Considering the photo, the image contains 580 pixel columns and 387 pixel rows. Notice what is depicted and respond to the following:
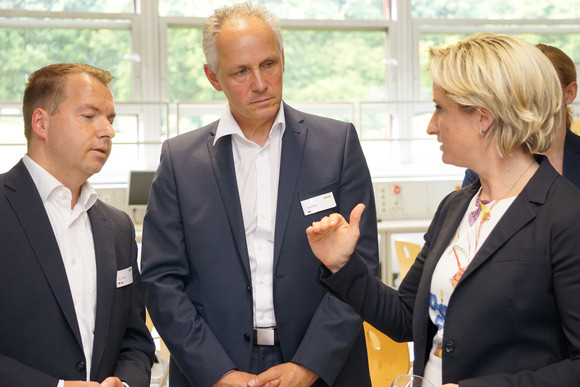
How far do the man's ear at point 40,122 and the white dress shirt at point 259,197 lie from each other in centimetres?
51

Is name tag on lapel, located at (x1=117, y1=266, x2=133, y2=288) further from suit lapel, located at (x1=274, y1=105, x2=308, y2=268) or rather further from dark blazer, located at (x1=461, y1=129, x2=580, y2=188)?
dark blazer, located at (x1=461, y1=129, x2=580, y2=188)

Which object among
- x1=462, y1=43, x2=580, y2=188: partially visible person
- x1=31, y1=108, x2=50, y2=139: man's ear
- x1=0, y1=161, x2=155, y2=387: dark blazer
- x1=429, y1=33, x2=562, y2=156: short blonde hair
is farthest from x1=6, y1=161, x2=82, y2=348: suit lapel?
x1=462, y1=43, x2=580, y2=188: partially visible person

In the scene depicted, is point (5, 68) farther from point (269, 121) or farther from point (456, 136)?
point (456, 136)

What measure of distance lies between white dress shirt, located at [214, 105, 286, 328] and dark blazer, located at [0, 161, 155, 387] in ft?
1.38

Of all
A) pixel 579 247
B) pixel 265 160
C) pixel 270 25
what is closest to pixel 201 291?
pixel 265 160

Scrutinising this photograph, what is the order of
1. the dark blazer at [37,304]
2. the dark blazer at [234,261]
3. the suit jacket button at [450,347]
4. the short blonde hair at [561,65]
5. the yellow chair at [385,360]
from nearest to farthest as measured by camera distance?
the suit jacket button at [450,347], the dark blazer at [37,304], the dark blazer at [234,261], the short blonde hair at [561,65], the yellow chair at [385,360]

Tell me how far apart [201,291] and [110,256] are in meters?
0.30

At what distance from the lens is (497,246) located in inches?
58.3

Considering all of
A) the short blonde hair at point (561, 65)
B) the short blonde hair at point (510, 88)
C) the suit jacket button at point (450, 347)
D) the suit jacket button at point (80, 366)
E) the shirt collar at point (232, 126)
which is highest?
the short blonde hair at point (561, 65)

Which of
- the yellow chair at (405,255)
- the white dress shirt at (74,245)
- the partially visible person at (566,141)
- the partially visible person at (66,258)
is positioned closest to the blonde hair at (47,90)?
the partially visible person at (66,258)

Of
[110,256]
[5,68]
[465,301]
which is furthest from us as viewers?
[5,68]

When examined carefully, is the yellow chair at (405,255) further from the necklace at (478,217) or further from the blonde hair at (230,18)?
the necklace at (478,217)

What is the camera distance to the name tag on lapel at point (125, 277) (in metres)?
1.96

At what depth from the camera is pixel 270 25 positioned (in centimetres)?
210
